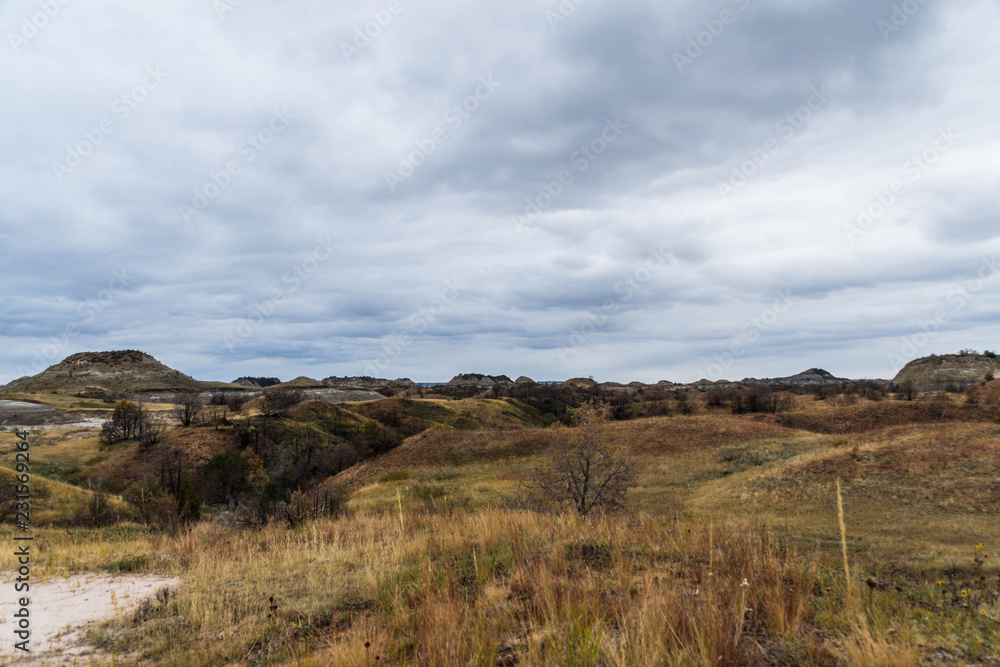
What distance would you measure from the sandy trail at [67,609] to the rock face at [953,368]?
141m

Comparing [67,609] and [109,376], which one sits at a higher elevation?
[109,376]

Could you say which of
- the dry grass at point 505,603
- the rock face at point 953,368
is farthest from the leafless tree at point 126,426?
the rock face at point 953,368

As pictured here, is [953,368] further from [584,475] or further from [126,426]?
[126,426]

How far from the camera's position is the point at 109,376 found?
129m

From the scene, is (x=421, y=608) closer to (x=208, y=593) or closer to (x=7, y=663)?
(x=208, y=593)

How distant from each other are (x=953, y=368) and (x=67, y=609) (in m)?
161

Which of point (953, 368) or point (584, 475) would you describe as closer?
point (584, 475)


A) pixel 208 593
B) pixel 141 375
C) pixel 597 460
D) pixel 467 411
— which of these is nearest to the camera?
pixel 208 593

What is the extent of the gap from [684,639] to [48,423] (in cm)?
8896

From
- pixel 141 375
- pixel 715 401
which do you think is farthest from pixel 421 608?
pixel 141 375

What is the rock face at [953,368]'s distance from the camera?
110519mm

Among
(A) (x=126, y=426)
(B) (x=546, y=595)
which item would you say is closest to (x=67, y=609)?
(B) (x=546, y=595)

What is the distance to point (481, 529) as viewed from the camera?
294 inches

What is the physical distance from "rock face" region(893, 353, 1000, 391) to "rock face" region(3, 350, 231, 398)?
19107 centimetres
